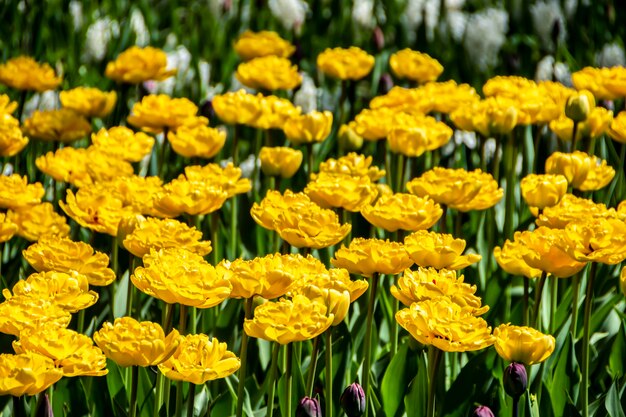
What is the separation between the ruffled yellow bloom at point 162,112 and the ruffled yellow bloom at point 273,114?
0.19 metres

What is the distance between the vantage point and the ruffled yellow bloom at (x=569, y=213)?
218cm

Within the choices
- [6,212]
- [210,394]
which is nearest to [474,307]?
[210,394]

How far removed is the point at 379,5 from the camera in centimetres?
592

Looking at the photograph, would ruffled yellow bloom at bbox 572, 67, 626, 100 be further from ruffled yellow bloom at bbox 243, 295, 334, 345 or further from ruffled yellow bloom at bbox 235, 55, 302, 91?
ruffled yellow bloom at bbox 243, 295, 334, 345

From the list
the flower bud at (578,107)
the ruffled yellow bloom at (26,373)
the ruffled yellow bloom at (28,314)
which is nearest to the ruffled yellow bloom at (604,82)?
the flower bud at (578,107)

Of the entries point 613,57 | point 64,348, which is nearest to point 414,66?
point 613,57

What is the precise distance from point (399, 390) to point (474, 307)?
493 mm

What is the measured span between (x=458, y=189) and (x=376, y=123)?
2.09 feet

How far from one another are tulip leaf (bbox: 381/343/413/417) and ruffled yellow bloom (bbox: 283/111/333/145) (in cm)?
92

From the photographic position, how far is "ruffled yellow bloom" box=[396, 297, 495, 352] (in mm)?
1715

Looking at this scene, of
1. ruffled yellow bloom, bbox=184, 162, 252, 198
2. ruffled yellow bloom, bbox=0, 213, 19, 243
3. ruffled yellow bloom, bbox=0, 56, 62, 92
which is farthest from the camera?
ruffled yellow bloom, bbox=0, 56, 62, 92

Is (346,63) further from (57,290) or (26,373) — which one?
(26,373)

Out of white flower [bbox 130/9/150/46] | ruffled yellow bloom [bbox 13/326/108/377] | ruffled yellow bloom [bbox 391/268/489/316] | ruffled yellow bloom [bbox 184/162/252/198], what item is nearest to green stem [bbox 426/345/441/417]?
ruffled yellow bloom [bbox 391/268/489/316]

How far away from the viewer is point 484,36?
A: 177 inches
